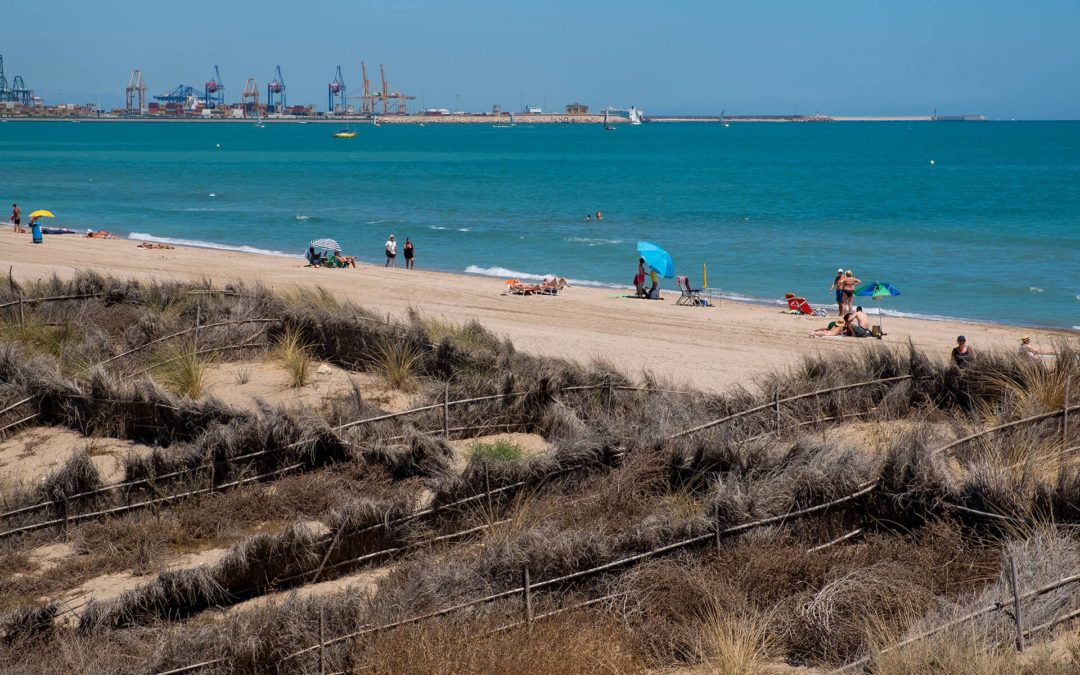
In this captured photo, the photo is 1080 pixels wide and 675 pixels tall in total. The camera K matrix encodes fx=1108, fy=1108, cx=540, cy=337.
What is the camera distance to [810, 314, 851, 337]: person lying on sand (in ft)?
61.5

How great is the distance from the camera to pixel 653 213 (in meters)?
47.9

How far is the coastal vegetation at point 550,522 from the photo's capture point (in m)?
6.24

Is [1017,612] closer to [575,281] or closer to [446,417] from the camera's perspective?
[446,417]

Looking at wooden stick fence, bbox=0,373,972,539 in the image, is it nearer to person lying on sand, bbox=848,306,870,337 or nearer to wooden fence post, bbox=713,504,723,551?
wooden fence post, bbox=713,504,723,551

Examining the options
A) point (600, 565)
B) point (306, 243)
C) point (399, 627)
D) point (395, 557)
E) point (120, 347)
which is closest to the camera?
point (399, 627)

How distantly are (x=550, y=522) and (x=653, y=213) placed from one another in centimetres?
4091

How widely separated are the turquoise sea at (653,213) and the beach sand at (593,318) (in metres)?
2.55

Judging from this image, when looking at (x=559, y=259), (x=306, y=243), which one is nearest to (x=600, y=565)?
(x=559, y=259)

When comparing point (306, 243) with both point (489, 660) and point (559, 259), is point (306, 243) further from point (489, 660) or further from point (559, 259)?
point (489, 660)

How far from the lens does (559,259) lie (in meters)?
33.5

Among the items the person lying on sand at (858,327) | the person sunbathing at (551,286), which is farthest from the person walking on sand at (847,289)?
the person sunbathing at (551,286)

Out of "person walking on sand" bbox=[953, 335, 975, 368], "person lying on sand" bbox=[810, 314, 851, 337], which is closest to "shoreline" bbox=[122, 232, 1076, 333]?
"person lying on sand" bbox=[810, 314, 851, 337]

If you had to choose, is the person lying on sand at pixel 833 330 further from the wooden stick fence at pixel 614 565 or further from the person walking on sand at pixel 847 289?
the wooden stick fence at pixel 614 565

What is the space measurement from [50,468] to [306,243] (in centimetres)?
2802
